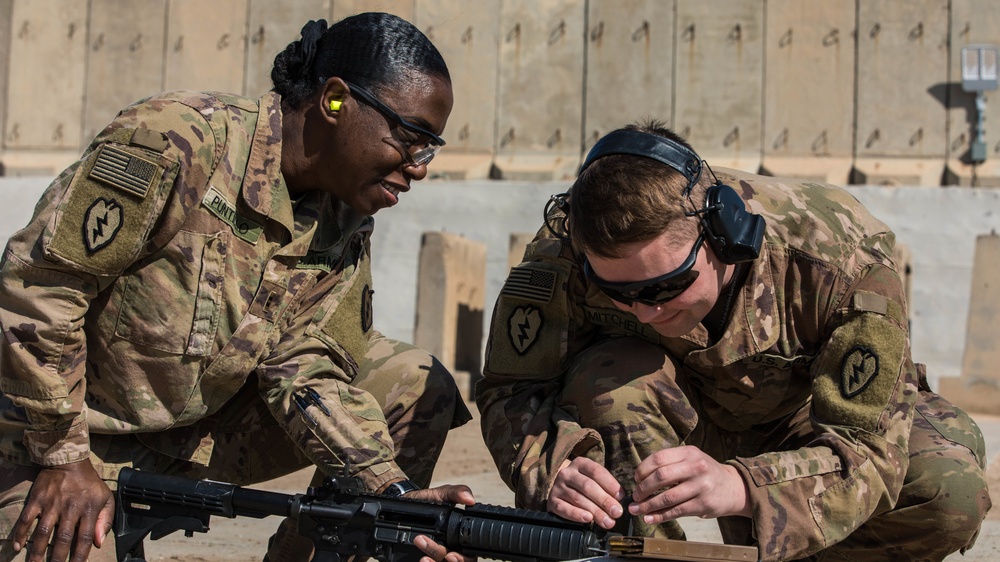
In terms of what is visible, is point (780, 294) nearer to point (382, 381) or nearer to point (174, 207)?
point (382, 381)

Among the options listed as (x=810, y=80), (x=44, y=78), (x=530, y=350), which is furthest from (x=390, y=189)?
(x=44, y=78)

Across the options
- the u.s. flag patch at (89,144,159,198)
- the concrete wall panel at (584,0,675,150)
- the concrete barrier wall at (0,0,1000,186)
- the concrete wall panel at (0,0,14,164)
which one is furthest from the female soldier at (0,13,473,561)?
the concrete wall panel at (0,0,14,164)

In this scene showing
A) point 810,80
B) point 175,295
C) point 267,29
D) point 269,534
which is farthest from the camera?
point 267,29

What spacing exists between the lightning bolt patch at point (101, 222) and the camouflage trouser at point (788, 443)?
1122 millimetres

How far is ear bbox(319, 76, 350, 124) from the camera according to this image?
2764 millimetres

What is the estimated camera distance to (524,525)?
7.42ft

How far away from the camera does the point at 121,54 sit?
49.2 feet

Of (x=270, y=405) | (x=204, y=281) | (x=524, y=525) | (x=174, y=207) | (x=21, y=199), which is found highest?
(x=21, y=199)

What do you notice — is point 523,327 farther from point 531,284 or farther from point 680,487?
point 680,487

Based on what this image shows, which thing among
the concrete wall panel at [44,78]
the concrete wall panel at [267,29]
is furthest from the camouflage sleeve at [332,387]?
the concrete wall panel at [44,78]

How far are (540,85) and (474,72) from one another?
0.86 metres

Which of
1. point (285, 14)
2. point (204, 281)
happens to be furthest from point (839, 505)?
point (285, 14)

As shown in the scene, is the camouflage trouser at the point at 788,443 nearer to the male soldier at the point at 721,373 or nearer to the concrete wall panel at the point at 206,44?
the male soldier at the point at 721,373

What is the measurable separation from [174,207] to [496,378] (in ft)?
2.96
